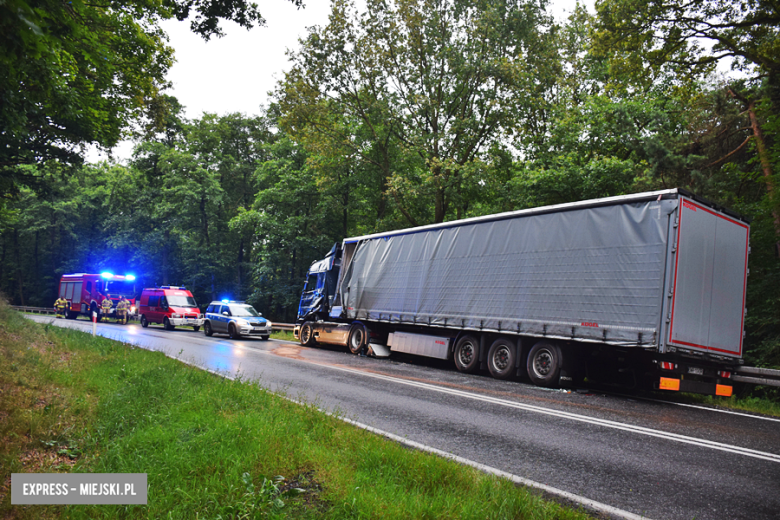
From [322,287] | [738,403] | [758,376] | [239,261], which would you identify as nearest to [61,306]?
[239,261]

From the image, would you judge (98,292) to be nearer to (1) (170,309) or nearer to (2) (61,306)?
(2) (61,306)

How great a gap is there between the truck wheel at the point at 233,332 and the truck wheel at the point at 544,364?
1424 cm

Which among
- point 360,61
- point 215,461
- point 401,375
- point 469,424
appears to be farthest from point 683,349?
point 360,61

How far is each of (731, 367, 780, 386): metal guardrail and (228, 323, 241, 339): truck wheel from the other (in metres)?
17.7

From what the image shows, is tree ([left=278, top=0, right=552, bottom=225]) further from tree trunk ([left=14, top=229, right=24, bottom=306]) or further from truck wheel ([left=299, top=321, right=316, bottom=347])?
tree trunk ([left=14, top=229, right=24, bottom=306])

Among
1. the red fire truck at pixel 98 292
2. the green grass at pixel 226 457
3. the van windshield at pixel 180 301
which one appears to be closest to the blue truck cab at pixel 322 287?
the van windshield at pixel 180 301

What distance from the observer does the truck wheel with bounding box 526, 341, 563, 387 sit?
9.66 meters

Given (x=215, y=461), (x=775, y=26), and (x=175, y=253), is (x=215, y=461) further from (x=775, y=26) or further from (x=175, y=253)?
(x=175, y=253)

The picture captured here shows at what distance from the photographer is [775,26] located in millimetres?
11609

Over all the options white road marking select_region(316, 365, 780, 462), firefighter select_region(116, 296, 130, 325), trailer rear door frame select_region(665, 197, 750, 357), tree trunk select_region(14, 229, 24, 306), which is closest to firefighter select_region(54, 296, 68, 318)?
firefighter select_region(116, 296, 130, 325)

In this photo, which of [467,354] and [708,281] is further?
[467,354]

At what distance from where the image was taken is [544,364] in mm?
10031

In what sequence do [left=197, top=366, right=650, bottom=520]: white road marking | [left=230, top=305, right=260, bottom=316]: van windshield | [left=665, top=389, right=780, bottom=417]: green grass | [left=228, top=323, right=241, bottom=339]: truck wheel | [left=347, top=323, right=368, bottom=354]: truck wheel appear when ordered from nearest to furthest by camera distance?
[left=197, top=366, right=650, bottom=520]: white road marking
[left=665, top=389, right=780, bottom=417]: green grass
[left=347, top=323, right=368, bottom=354]: truck wheel
[left=228, top=323, right=241, bottom=339]: truck wheel
[left=230, top=305, right=260, bottom=316]: van windshield

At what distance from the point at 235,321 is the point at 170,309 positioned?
6.57 meters
